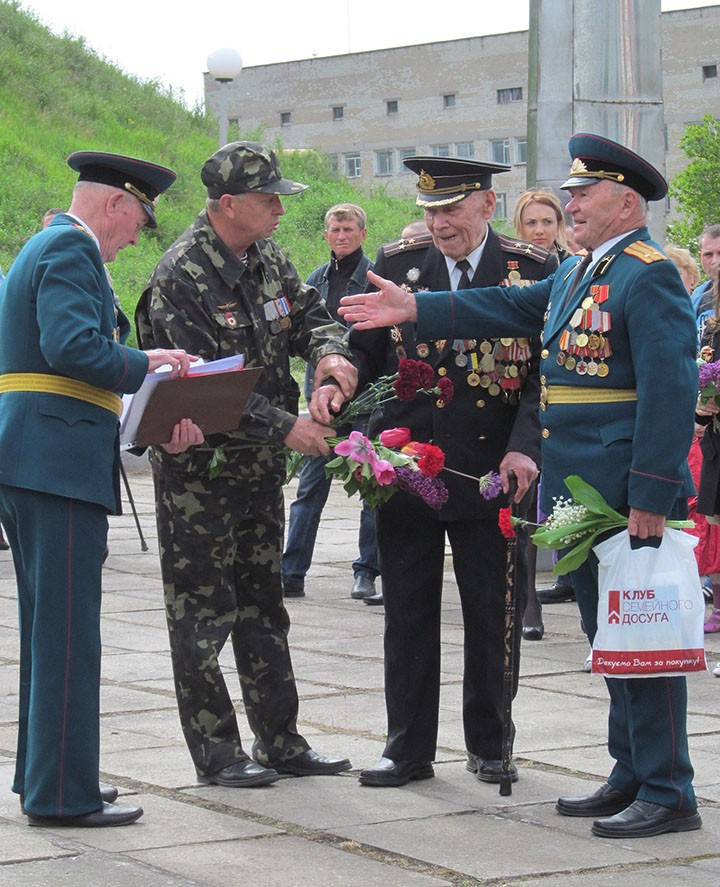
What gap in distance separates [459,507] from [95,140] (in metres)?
32.9

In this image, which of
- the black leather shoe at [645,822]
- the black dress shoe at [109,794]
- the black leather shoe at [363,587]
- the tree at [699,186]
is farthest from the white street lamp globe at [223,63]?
the tree at [699,186]

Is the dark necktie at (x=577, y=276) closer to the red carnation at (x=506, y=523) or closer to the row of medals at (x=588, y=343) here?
the row of medals at (x=588, y=343)

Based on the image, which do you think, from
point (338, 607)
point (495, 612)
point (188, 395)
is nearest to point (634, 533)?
point (495, 612)

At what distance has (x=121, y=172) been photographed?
481 centimetres

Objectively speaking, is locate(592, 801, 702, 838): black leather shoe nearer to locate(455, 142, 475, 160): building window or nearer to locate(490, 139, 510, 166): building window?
locate(490, 139, 510, 166): building window

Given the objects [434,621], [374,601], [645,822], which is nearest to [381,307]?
[434,621]

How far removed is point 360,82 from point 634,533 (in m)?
63.1

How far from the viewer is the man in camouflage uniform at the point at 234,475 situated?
205 inches

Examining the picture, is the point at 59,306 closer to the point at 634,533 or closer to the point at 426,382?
the point at 426,382

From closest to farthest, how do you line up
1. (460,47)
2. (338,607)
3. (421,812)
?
1. (421,812)
2. (338,607)
3. (460,47)

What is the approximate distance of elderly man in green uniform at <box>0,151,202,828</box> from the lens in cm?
462

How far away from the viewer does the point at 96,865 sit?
4.23 meters

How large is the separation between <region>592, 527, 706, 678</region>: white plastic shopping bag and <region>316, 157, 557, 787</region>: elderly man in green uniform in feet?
2.39

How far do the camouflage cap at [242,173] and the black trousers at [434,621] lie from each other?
1.17 meters
